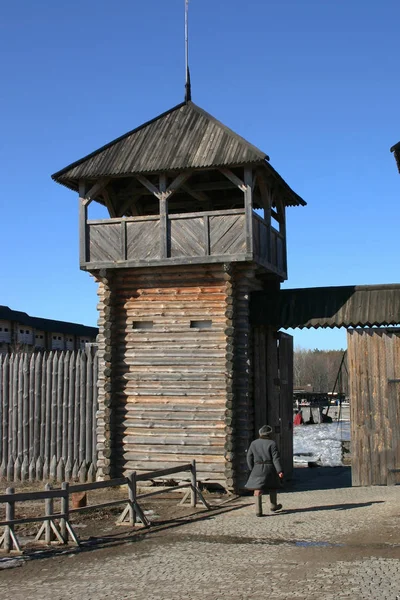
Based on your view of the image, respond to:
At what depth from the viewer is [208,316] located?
664 inches

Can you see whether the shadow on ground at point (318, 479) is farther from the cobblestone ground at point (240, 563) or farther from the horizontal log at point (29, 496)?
the horizontal log at point (29, 496)

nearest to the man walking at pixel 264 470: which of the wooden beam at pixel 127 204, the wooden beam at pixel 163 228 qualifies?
the wooden beam at pixel 163 228

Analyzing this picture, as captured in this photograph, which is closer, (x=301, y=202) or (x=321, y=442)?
(x=301, y=202)

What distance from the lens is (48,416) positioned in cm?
1873

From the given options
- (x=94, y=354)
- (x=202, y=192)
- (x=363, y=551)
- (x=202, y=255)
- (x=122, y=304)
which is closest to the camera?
(x=363, y=551)

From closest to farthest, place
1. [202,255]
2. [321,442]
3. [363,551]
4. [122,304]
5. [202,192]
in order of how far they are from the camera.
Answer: [363,551] < [202,255] < [122,304] < [202,192] < [321,442]

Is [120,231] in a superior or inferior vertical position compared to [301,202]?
inferior

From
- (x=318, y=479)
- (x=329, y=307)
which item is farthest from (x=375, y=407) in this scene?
(x=318, y=479)

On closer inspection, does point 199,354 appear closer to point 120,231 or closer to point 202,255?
point 202,255

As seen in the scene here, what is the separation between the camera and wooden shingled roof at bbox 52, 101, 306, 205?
16.6 meters

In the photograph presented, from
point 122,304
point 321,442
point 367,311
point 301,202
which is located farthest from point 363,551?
point 321,442

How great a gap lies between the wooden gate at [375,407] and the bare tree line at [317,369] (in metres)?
87.0

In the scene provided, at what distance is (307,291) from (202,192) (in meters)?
4.36

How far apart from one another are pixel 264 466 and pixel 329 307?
15.3 feet
